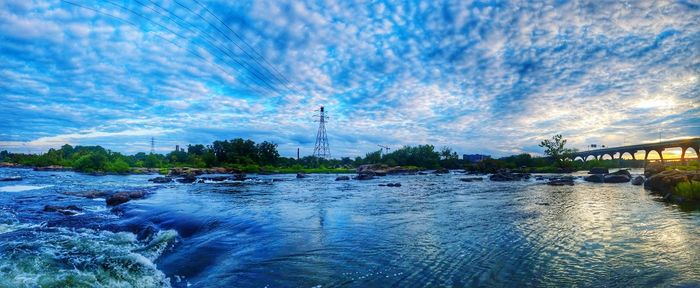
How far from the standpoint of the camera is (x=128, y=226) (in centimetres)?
1480

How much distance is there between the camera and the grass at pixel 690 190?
823 inches

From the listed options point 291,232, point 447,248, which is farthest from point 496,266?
point 291,232

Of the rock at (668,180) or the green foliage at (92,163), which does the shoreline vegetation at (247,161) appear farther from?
the rock at (668,180)

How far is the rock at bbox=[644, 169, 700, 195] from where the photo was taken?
24.4m

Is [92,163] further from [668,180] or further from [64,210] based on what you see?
[668,180]

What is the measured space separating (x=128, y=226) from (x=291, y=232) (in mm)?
7283

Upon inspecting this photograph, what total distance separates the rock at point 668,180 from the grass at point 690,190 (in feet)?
5.59

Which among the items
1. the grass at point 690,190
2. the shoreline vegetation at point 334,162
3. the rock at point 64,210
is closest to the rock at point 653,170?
the shoreline vegetation at point 334,162

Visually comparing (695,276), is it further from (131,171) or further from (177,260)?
(131,171)

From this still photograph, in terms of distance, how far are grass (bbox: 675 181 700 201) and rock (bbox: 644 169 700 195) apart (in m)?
1.71

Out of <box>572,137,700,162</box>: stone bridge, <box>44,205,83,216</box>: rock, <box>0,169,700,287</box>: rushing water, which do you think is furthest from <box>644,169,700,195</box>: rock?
<box>572,137,700,162</box>: stone bridge

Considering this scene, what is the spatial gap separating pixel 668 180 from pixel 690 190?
653cm

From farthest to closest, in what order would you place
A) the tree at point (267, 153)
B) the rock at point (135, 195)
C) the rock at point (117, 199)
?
the tree at point (267, 153) < the rock at point (135, 195) < the rock at point (117, 199)

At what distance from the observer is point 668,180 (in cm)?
2677
